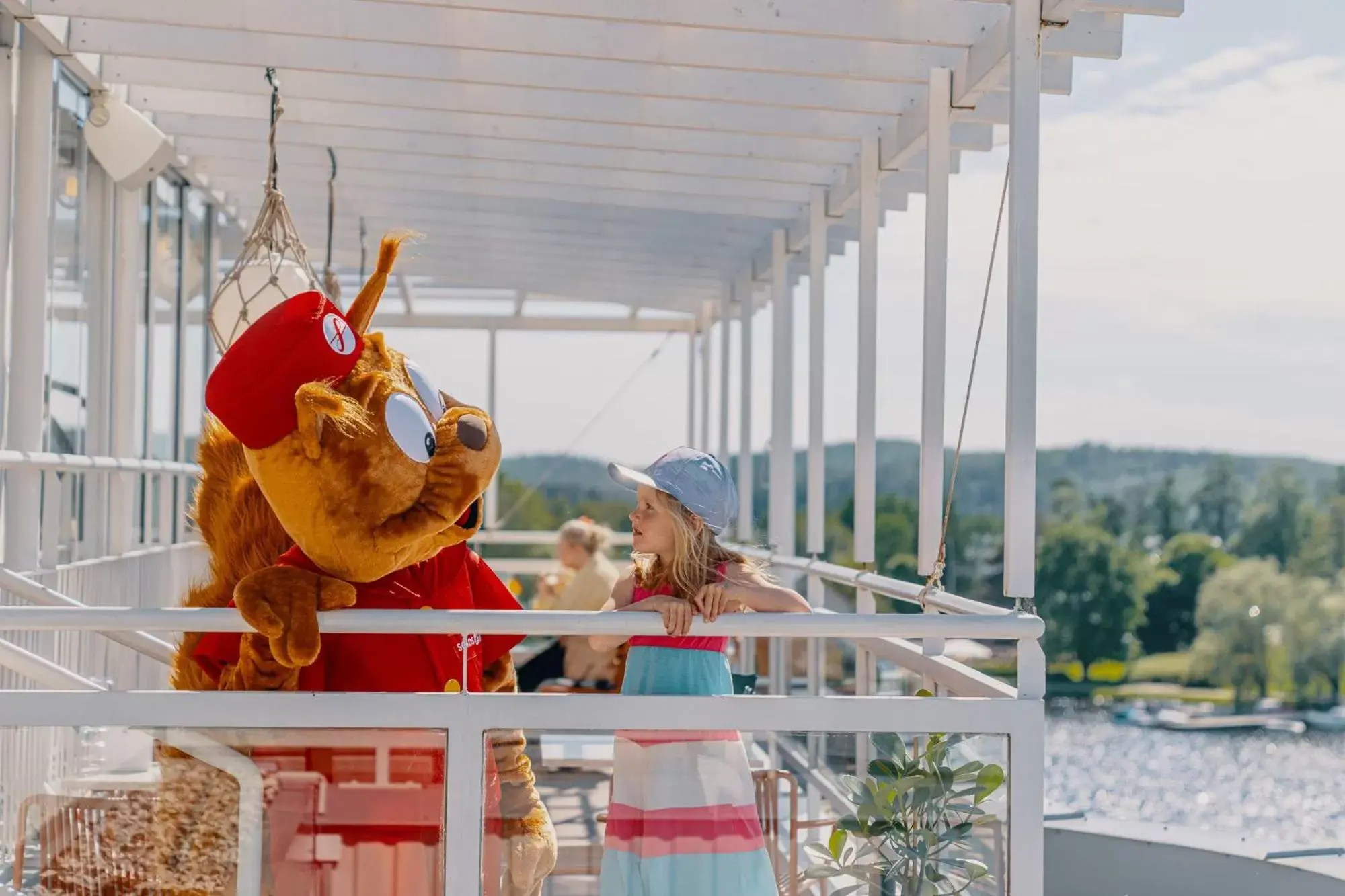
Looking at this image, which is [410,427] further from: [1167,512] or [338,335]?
[1167,512]

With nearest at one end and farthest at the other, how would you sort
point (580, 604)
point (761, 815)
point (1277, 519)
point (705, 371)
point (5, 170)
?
1. point (761, 815)
2. point (5, 170)
3. point (580, 604)
4. point (705, 371)
5. point (1277, 519)

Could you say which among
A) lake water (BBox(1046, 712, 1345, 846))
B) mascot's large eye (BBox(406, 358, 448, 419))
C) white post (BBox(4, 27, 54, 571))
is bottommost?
lake water (BBox(1046, 712, 1345, 846))

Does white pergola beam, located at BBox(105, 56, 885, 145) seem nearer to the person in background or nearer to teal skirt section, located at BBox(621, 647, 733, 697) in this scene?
teal skirt section, located at BBox(621, 647, 733, 697)

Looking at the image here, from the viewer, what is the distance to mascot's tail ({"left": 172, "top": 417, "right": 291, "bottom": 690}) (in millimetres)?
3137

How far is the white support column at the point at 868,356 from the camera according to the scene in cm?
554

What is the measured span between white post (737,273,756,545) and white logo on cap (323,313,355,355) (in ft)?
17.3

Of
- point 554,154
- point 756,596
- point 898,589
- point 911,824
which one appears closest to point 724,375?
point 554,154

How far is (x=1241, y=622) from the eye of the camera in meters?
70.1

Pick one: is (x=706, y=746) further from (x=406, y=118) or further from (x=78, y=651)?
(x=406, y=118)

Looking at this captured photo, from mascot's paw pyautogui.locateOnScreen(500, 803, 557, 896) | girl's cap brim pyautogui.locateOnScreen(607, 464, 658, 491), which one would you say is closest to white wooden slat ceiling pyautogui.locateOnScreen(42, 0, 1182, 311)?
girl's cap brim pyautogui.locateOnScreen(607, 464, 658, 491)

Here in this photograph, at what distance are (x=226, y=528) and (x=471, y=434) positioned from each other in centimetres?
64

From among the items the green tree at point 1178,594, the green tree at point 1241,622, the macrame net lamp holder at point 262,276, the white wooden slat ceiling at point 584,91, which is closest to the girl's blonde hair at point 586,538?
the white wooden slat ceiling at point 584,91

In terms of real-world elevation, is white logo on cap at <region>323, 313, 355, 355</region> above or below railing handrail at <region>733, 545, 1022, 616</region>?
above

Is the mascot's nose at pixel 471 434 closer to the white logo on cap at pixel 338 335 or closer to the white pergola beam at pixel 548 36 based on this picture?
the white logo on cap at pixel 338 335
